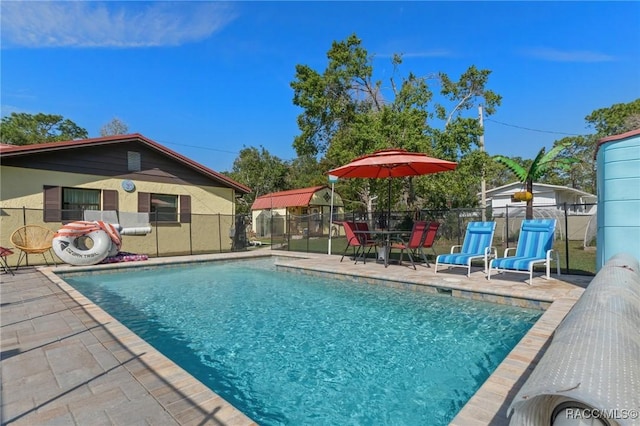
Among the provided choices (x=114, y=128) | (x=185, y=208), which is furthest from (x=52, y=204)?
(x=114, y=128)

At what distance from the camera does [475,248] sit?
7.32 metres

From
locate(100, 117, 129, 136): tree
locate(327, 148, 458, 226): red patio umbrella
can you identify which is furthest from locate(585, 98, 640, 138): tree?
locate(100, 117, 129, 136): tree

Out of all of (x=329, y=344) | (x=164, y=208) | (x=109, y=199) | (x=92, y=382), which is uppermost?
(x=109, y=199)

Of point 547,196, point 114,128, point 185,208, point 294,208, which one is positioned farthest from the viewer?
point 114,128

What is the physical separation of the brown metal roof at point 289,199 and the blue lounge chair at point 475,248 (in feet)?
58.4

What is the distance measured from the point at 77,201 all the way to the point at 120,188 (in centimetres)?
138

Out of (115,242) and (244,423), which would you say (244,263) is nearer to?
(115,242)

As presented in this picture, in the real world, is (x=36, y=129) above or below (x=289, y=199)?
above

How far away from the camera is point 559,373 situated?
144cm

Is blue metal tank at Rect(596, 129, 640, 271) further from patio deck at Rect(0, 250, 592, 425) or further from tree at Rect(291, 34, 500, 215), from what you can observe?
tree at Rect(291, 34, 500, 215)

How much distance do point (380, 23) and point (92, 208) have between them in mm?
15731

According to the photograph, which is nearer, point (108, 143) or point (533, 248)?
point (533, 248)

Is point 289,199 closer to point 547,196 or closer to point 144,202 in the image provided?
point 144,202

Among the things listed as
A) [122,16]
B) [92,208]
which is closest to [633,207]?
[122,16]
